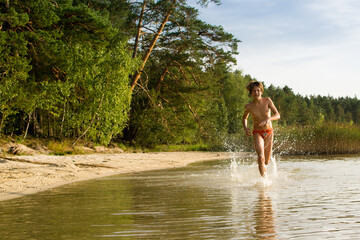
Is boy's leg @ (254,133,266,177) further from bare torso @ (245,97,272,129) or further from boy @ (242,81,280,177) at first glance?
bare torso @ (245,97,272,129)

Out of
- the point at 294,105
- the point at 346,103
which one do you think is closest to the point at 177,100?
the point at 294,105

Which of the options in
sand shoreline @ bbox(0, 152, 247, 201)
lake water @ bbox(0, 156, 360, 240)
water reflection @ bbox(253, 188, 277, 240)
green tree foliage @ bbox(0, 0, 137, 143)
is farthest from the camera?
green tree foliage @ bbox(0, 0, 137, 143)

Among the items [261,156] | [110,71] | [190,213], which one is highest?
[110,71]

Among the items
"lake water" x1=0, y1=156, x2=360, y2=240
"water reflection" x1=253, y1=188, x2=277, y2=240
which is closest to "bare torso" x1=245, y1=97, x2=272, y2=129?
"lake water" x1=0, y1=156, x2=360, y2=240

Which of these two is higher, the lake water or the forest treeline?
the forest treeline

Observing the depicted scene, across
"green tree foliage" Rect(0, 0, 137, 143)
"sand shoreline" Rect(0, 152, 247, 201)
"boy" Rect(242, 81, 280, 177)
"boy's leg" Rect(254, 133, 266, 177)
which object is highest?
"green tree foliage" Rect(0, 0, 137, 143)

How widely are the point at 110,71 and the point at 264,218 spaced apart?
55.2 ft

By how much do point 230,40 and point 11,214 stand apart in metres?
23.7

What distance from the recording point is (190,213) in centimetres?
510

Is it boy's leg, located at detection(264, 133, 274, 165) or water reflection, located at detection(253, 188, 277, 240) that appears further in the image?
boy's leg, located at detection(264, 133, 274, 165)

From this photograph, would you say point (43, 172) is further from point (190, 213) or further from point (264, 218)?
point (264, 218)

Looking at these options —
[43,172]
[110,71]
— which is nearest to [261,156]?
[43,172]

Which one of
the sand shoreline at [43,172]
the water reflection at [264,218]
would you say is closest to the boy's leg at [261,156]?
the water reflection at [264,218]

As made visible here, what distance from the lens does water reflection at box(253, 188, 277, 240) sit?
3.81 meters
